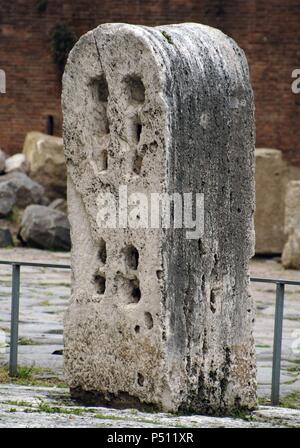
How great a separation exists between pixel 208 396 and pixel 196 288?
0.55 meters

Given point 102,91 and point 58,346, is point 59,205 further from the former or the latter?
point 102,91

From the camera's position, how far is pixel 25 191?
17.4 m

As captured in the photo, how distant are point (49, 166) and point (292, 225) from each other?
388 cm

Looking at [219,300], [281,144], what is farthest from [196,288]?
[281,144]

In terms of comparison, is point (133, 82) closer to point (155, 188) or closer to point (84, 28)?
point (155, 188)

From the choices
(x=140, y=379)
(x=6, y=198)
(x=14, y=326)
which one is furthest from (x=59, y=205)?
(x=140, y=379)

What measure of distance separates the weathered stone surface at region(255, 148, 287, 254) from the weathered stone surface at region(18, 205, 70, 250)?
8.62 feet

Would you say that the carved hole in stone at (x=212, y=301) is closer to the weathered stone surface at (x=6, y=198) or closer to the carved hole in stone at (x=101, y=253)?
the carved hole in stone at (x=101, y=253)

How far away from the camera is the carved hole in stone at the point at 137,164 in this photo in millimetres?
6293

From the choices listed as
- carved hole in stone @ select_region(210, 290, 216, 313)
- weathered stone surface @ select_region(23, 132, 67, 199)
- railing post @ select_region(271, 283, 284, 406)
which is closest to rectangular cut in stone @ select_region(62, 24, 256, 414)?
carved hole in stone @ select_region(210, 290, 216, 313)

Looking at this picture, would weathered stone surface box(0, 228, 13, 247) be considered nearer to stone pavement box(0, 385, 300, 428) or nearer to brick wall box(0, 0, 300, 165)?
brick wall box(0, 0, 300, 165)

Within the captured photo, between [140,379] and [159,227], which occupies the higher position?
[159,227]

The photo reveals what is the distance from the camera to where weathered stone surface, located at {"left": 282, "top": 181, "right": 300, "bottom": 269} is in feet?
51.5

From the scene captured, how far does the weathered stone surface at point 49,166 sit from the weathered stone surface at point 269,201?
8.89 ft
